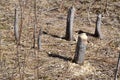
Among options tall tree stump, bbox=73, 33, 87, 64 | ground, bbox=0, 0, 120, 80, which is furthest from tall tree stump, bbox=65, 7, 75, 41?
tall tree stump, bbox=73, 33, 87, 64

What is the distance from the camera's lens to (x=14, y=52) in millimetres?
6102

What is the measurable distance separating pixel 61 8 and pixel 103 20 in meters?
1.00

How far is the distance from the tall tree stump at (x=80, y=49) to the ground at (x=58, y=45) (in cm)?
9

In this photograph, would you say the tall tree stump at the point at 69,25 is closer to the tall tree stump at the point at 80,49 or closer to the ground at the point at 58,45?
the ground at the point at 58,45

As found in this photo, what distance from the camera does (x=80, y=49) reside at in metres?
5.55

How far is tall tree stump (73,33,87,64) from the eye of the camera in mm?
5530

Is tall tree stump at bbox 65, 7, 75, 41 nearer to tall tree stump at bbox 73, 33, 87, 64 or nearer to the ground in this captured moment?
the ground

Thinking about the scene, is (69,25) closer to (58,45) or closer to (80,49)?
(58,45)

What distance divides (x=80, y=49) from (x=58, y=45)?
93cm

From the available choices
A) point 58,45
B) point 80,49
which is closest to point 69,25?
point 58,45

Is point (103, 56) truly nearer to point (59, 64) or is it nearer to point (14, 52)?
point (59, 64)

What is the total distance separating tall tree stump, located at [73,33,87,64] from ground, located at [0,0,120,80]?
0.09m

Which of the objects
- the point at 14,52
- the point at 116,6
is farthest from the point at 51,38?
the point at 116,6

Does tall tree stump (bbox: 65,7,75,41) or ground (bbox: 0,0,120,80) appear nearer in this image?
ground (bbox: 0,0,120,80)
